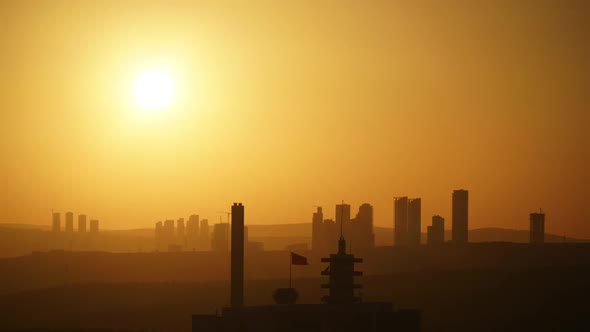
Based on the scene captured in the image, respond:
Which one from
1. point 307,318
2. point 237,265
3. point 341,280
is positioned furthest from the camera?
point 237,265

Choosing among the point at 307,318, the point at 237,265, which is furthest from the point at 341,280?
the point at 237,265

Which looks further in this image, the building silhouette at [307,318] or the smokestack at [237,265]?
the smokestack at [237,265]

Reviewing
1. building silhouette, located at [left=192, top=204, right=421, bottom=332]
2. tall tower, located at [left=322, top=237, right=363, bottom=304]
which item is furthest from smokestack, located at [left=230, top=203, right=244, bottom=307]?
building silhouette, located at [left=192, top=204, right=421, bottom=332]

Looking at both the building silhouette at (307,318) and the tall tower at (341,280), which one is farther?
the tall tower at (341,280)

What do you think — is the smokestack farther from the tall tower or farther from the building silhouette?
the building silhouette

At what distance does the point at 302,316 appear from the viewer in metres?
80.7

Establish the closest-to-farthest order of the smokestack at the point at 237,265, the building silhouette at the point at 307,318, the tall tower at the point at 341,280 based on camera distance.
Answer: the building silhouette at the point at 307,318
the tall tower at the point at 341,280
the smokestack at the point at 237,265

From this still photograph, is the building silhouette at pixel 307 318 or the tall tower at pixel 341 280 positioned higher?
the tall tower at pixel 341 280

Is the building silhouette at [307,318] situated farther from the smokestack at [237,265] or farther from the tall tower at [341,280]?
the smokestack at [237,265]

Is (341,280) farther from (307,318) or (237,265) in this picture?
(237,265)

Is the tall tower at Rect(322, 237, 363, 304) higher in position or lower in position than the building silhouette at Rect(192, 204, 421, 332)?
higher

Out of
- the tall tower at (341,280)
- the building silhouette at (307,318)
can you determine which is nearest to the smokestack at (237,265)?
the tall tower at (341,280)

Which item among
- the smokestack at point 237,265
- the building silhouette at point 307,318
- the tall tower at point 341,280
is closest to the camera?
the building silhouette at point 307,318

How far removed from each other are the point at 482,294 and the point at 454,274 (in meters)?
19.0
